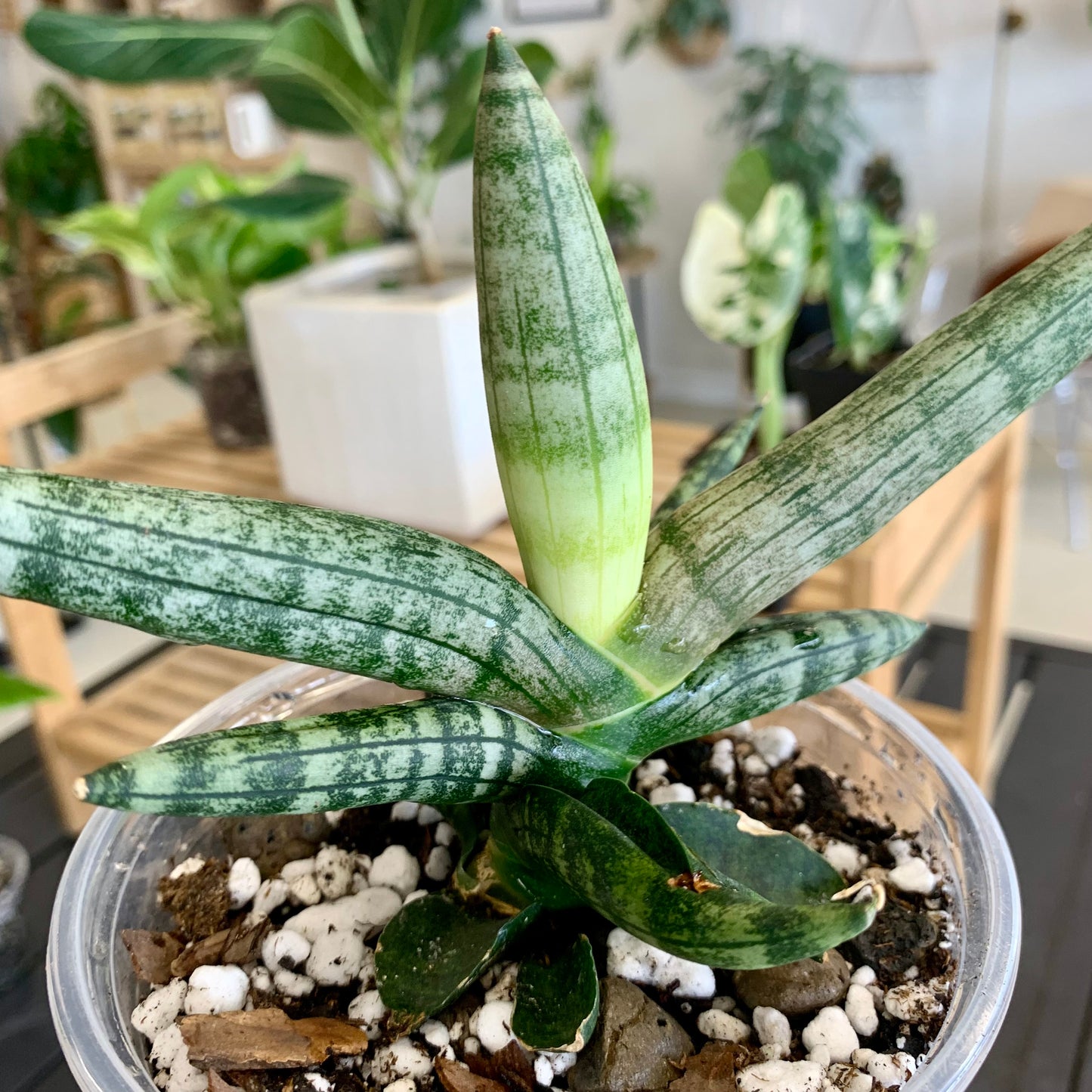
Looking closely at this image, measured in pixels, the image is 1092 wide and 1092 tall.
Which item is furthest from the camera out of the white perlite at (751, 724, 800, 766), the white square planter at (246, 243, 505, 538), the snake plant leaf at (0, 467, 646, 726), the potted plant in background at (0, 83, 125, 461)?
the potted plant in background at (0, 83, 125, 461)

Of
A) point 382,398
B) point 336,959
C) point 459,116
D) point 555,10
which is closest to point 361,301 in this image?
point 382,398

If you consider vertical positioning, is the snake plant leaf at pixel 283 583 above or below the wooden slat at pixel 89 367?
above

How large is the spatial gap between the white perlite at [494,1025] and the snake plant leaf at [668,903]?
0.06 meters

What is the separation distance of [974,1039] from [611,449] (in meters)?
0.20

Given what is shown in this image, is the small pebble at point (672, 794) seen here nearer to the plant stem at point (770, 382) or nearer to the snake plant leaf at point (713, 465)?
the snake plant leaf at point (713, 465)

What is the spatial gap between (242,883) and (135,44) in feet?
2.23

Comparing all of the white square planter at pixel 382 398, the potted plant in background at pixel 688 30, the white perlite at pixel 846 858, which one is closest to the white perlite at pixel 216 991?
the white perlite at pixel 846 858

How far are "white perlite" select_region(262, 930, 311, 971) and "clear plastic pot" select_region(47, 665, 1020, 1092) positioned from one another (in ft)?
0.15

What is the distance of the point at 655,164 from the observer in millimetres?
3119

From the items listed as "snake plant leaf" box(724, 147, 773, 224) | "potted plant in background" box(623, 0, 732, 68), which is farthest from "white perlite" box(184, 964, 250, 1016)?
"potted plant in background" box(623, 0, 732, 68)

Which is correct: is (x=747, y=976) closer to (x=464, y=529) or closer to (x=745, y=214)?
(x=464, y=529)

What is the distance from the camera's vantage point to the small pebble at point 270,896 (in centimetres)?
40

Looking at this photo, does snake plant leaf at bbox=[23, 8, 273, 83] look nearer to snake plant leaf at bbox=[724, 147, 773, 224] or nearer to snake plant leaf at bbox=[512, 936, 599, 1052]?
snake plant leaf at bbox=[724, 147, 773, 224]

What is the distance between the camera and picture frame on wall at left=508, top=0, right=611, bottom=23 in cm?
304
